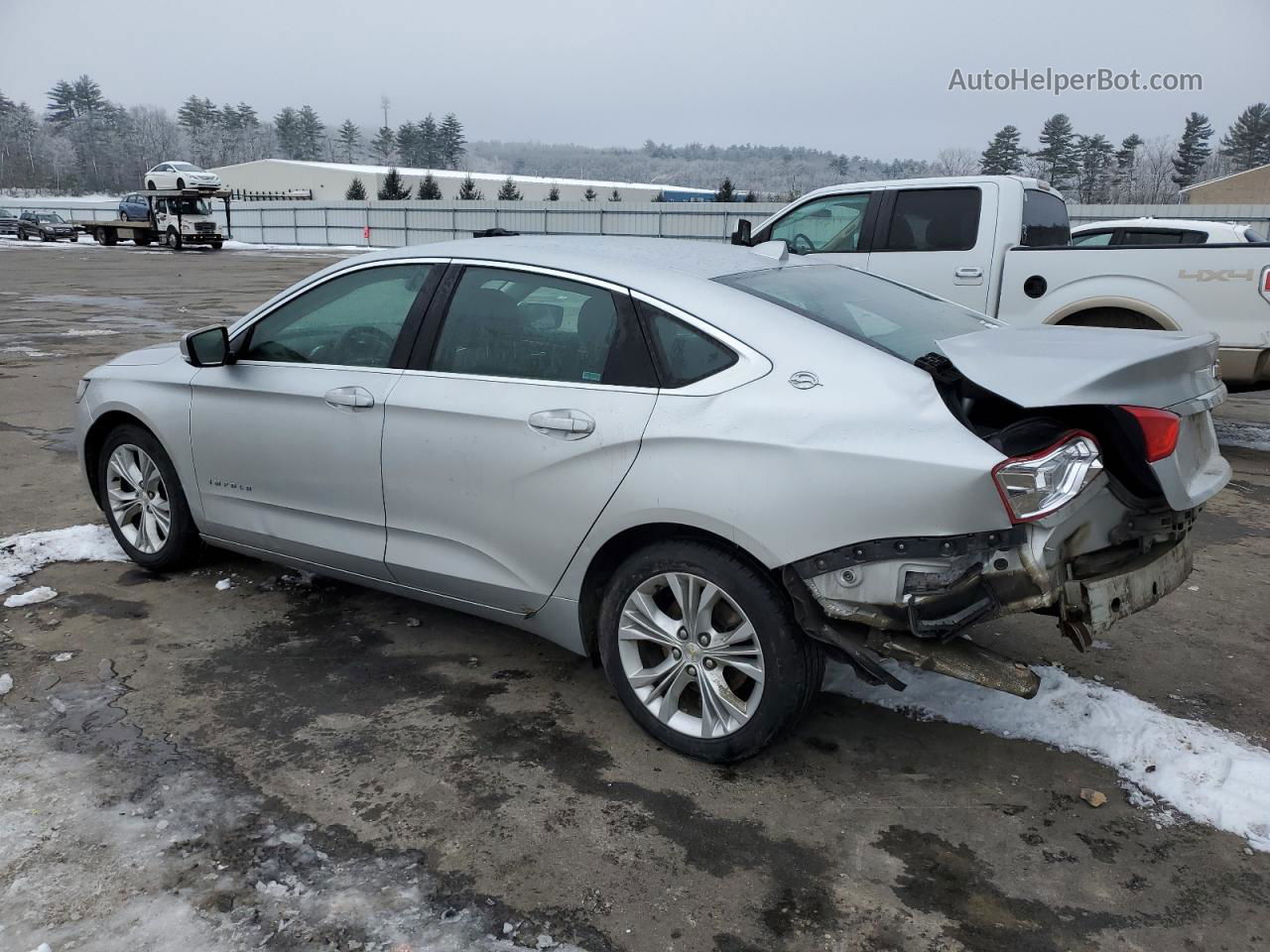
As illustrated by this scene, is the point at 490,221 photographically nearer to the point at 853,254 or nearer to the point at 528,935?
the point at 853,254

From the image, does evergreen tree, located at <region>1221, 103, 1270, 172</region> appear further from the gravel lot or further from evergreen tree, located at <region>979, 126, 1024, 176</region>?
the gravel lot

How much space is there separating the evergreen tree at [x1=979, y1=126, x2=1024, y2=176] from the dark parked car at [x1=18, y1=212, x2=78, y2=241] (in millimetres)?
56305

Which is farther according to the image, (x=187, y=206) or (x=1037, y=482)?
(x=187, y=206)

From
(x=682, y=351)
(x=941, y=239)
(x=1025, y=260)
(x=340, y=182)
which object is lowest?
(x=682, y=351)

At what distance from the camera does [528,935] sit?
2.40 metres

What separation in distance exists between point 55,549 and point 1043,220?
7785 millimetres

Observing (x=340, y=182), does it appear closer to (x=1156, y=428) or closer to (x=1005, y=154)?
(x=1005, y=154)

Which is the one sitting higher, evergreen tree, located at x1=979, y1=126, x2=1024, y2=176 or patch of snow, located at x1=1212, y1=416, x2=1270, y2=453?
evergreen tree, located at x1=979, y1=126, x2=1024, y2=176

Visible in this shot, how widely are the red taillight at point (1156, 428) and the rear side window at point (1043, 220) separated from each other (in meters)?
5.66

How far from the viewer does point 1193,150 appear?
73812 mm

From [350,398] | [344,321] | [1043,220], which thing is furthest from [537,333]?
[1043,220]

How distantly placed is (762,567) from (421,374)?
153 cm

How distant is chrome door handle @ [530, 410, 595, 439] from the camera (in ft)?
10.5

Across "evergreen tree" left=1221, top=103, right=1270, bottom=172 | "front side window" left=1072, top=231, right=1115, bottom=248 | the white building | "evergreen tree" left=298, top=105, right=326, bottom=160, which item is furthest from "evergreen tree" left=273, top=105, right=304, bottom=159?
"front side window" left=1072, top=231, right=1115, bottom=248
